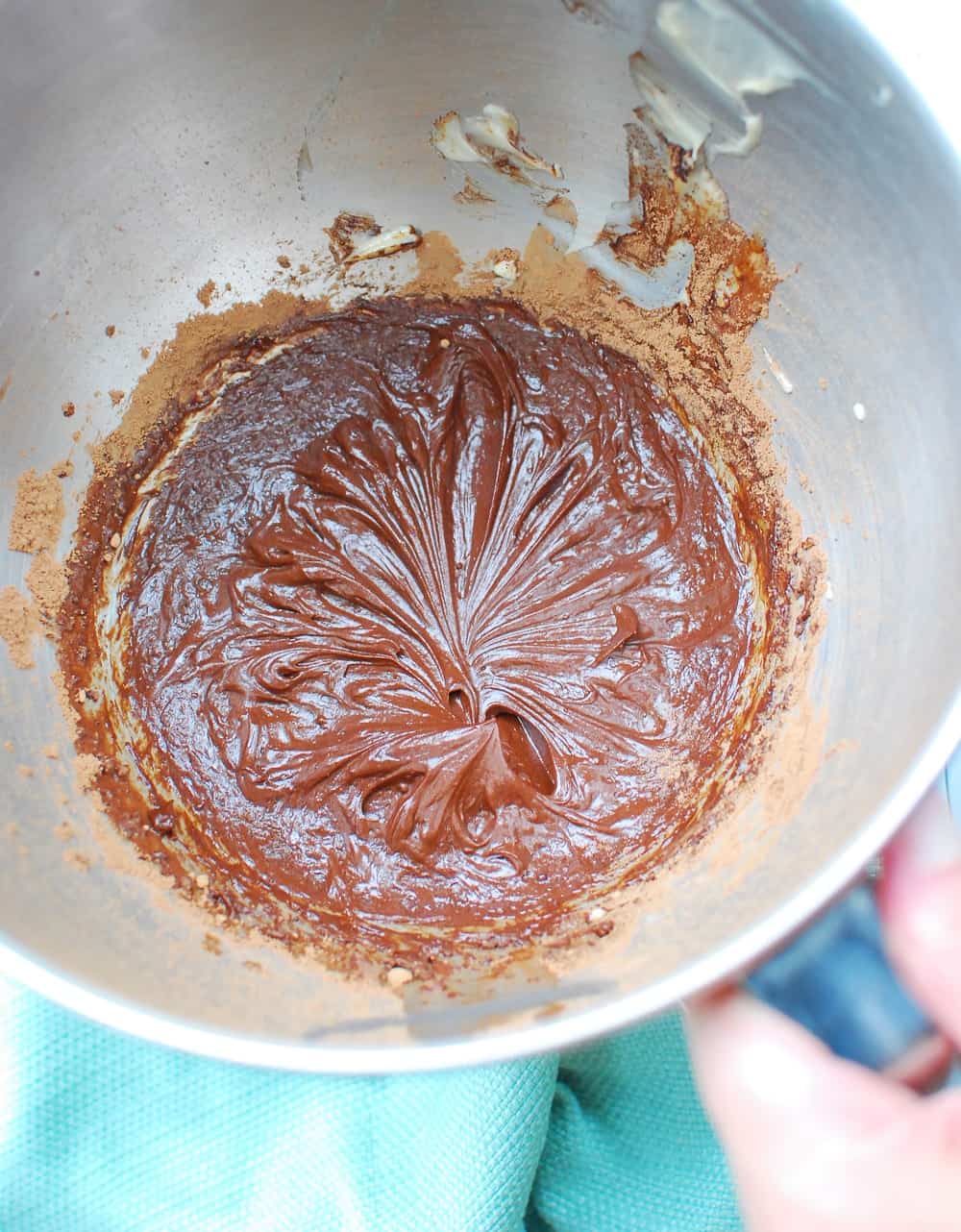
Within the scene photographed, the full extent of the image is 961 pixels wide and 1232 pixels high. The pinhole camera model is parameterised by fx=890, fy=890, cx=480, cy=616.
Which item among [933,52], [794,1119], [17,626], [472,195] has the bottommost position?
[17,626]

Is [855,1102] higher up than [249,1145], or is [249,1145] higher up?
Result: [855,1102]

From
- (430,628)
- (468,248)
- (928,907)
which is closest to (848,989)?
(928,907)

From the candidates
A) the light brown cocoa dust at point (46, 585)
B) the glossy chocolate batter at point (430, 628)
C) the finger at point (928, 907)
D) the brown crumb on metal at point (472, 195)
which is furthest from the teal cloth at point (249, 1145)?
the brown crumb on metal at point (472, 195)

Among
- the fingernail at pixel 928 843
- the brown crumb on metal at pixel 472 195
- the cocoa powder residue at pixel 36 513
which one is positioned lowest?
the cocoa powder residue at pixel 36 513

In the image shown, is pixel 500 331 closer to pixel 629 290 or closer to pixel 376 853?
pixel 629 290

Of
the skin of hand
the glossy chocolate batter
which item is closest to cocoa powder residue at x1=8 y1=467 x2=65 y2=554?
Answer: the glossy chocolate batter

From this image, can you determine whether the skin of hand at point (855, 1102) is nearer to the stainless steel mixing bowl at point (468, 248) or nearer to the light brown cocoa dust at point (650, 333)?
the stainless steel mixing bowl at point (468, 248)

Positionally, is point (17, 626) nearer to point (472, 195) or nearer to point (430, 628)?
point (430, 628)
